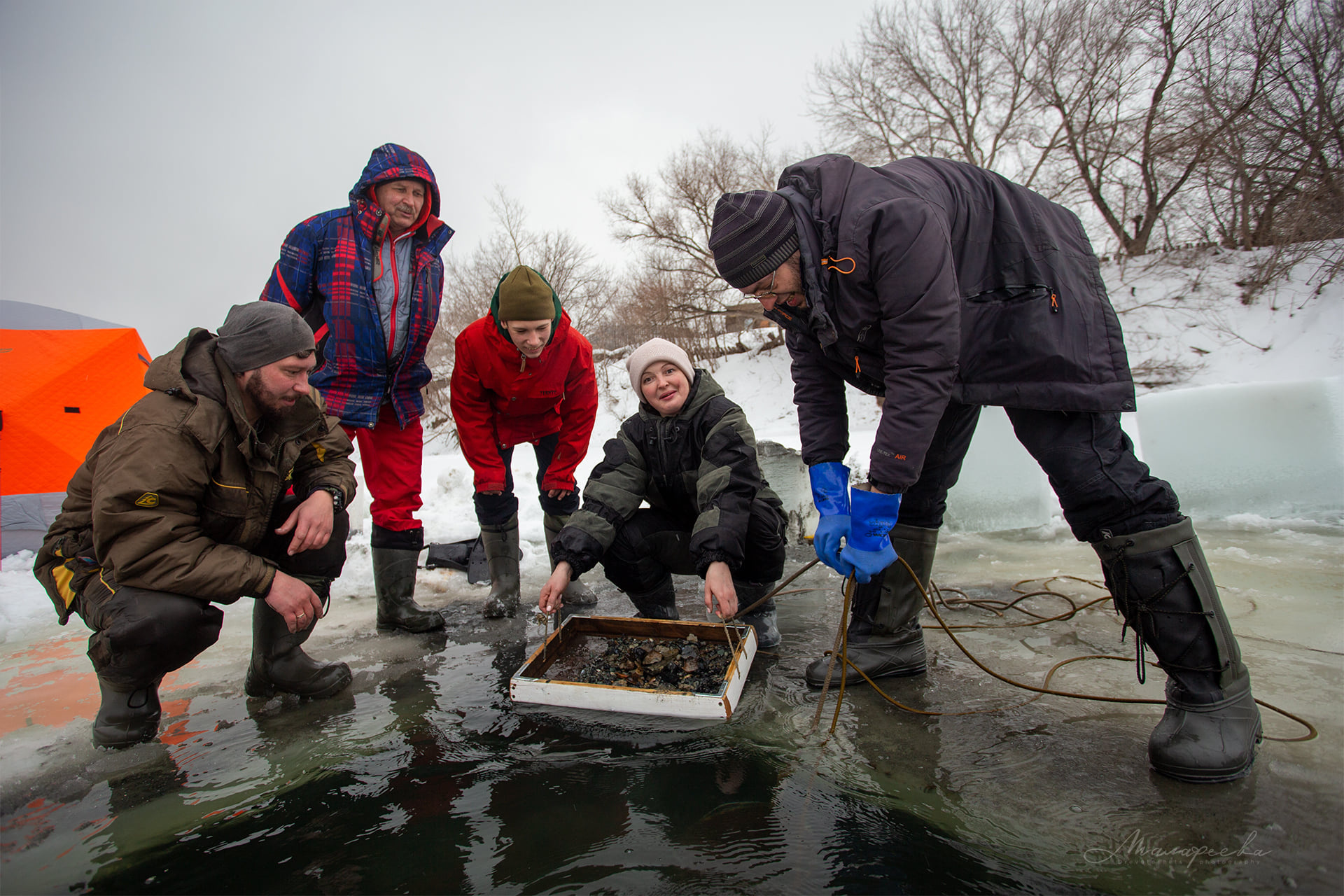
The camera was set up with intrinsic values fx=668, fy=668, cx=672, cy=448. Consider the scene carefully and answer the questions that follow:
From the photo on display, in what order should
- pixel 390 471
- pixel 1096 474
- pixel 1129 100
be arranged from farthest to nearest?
1. pixel 1129 100
2. pixel 390 471
3. pixel 1096 474

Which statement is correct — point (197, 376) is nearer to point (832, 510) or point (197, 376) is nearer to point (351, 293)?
point (351, 293)

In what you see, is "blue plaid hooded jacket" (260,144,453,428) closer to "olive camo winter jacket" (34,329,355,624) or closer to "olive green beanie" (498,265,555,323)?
"olive green beanie" (498,265,555,323)

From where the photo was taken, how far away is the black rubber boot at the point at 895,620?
2.26 meters

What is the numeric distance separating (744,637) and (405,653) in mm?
1501

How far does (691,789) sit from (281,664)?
1553 millimetres

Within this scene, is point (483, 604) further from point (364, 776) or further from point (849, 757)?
point (849, 757)

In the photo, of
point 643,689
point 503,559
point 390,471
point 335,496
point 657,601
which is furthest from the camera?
point 503,559

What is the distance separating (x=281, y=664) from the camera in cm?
233

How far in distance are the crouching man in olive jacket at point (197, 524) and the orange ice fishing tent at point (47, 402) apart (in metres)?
2.51

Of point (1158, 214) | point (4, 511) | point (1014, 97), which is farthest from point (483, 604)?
point (1014, 97)

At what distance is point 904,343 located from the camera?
5.51 ft

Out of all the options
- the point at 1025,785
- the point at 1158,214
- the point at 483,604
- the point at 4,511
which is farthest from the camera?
the point at 1158,214

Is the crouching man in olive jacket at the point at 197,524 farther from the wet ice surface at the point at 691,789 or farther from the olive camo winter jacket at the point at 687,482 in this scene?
the olive camo winter jacket at the point at 687,482

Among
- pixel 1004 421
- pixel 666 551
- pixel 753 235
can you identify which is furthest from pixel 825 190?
pixel 1004 421
